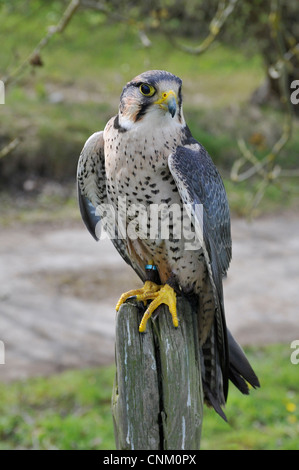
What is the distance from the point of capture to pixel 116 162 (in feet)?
8.23

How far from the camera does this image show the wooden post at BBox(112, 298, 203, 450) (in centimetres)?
214

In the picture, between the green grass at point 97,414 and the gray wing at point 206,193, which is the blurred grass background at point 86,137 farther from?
the gray wing at point 206,193

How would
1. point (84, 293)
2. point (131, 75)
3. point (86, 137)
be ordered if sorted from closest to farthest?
point (84, 293)
point (131, 75)
point (86, 137)

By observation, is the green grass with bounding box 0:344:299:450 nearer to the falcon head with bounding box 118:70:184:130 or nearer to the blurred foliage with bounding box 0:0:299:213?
the falcon head with bounding box 118:70:184:130

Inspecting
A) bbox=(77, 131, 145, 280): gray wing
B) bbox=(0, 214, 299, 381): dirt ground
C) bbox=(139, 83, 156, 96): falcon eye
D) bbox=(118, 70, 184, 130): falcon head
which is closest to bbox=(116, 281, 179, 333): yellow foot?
bbox=(77, 131, 145, 280): gray wing

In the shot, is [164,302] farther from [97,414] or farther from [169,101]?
[97,414]

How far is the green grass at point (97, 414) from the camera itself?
4637mm

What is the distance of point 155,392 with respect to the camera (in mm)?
2152

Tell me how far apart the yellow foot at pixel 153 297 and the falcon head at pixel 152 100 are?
718 mm

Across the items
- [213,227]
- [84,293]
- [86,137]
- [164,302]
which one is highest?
[86,137]

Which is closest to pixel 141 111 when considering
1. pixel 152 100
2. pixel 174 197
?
pixel 152 100

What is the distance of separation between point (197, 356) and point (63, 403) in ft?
11.0

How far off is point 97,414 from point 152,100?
3.48m
